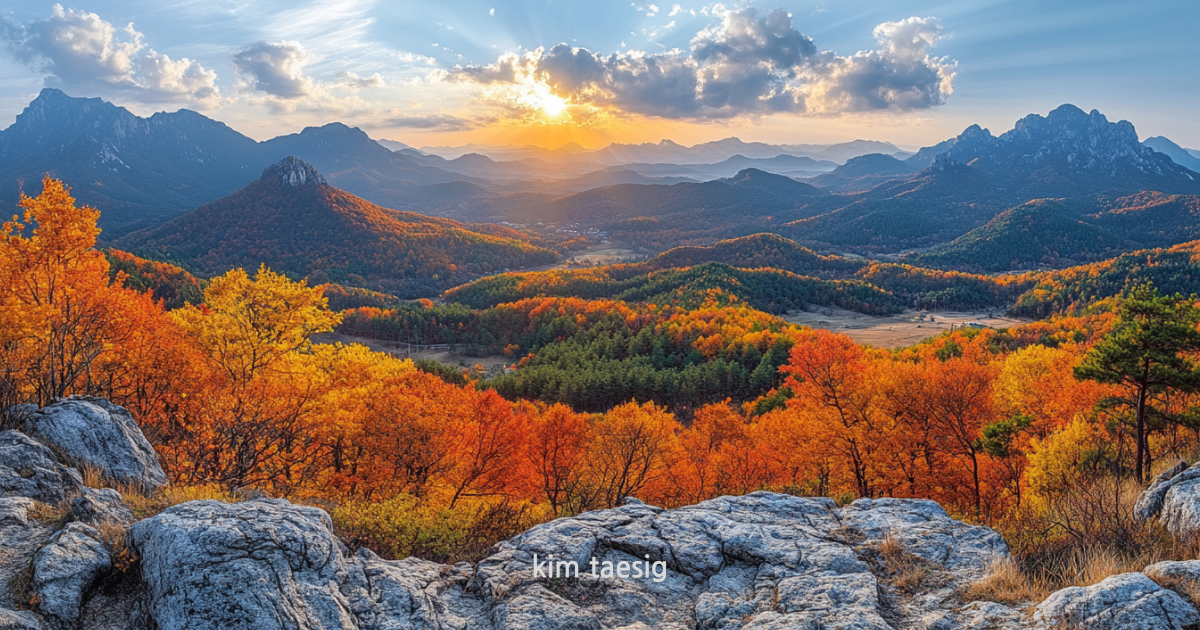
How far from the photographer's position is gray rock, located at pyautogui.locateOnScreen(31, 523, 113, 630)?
958cm

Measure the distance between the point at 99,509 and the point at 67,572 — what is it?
3.02 metres

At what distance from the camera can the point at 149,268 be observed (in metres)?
132

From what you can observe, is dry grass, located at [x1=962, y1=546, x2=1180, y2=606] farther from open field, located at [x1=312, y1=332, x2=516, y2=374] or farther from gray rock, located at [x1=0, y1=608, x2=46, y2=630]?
open field, located at [x1=312, y1=332, x2=516, y2=374]

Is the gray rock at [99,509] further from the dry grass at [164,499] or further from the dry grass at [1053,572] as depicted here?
the dry grass at [1053,572]

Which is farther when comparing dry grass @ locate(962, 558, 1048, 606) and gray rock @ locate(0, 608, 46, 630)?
dry grass @ locate(962, 558, 1048, 606)

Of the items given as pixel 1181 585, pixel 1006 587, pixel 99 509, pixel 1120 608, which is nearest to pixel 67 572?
pixel 99 509

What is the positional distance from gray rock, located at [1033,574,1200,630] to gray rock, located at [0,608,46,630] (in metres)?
17.1

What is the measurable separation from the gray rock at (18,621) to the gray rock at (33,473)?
253 inches

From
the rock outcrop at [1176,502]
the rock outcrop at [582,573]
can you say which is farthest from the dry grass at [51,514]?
the rock outcrop at [1176,502]

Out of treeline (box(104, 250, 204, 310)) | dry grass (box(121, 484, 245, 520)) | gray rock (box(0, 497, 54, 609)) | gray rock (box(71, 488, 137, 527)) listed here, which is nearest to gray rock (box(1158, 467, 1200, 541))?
dry grass (box(121, 484, 245, 520))

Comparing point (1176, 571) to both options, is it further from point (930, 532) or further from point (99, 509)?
point (99, 509)

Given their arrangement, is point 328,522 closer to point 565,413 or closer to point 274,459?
point 274,459

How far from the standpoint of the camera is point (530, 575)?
12555mm

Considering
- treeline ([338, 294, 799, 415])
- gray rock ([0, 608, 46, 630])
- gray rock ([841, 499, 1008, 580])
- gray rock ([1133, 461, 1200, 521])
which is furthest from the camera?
treeline ([338, 294, 799, 415])
